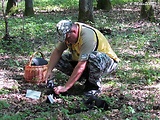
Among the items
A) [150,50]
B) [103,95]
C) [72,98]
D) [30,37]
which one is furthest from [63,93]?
[30,37]

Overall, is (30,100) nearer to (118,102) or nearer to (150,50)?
(118,102)

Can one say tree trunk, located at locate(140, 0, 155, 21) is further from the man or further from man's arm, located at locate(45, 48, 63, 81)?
man's arm, located at locate(45, 48, 63, 81)

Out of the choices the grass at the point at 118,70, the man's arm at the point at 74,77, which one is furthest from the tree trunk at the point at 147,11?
the man's arm at the point at 74,77

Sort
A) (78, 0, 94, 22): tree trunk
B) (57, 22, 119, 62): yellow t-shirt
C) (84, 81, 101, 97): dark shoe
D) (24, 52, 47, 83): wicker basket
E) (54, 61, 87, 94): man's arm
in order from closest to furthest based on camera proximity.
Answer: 1. (54, 61, 87, 94): man's arm
2. (57, 22, 119, 62): yellow t-shirt
3. (84, 81, 101, 97): dark shoe
4. (24, 52, 47, 83): wicker basket
5. (78, 0, 94, 22): tree trunk

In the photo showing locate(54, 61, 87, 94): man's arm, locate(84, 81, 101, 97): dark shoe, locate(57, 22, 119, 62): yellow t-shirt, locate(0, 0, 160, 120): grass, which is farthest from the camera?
locate(84, 81, 101, 97): dark shoe

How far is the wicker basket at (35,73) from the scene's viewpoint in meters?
5.48

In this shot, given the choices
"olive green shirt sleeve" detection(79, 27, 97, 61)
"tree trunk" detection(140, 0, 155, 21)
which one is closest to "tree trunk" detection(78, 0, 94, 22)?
"tree trunk" detection(140, 0, 155, 21)

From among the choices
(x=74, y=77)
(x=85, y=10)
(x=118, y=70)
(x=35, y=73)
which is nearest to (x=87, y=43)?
(x=74, y=77)

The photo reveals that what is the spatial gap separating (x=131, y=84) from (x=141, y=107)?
1094mm

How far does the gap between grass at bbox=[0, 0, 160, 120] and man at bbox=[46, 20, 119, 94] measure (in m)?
0.29

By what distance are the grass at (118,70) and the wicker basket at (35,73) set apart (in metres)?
0.26

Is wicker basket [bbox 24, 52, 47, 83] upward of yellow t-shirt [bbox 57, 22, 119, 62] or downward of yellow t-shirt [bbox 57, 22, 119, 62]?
downward

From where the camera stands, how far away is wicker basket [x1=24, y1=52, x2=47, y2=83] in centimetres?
548

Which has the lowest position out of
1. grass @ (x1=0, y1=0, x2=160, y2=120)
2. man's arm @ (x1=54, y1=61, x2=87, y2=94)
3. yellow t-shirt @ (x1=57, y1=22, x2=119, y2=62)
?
grass @ (x1=0, y1=0, x2=160, y2=120)
